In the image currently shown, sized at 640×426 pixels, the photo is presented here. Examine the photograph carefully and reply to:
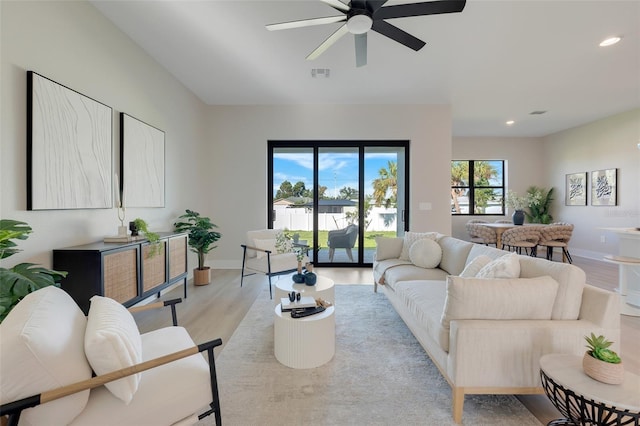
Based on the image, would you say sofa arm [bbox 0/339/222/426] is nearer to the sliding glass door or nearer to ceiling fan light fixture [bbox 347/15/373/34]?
ceiling fan light fixture [bbox 347/15/373/34]

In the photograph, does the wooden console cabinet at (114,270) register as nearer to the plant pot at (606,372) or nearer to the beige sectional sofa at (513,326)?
the beige sectional sofa at (513,326)

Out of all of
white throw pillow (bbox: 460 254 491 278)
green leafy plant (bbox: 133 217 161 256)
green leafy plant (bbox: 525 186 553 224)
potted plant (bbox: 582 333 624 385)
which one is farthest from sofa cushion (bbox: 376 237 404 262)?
green leafy plant (bbox: 525 186 553 224)

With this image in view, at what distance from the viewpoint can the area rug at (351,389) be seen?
5.19 ft

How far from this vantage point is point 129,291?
8.16 feet

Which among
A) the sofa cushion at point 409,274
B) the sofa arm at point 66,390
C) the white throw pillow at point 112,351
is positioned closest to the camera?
the sofa arm at point 66,390

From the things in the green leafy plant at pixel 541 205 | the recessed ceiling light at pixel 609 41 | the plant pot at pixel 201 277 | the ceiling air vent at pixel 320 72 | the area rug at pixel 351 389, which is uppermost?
the ceiling air vent at pixel 320 72

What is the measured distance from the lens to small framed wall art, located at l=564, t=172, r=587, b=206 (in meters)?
6.36

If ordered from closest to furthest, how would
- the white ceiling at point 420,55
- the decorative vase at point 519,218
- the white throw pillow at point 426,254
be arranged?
the white ceiling at point 420,55 < the white throw pillow at point 426,254 < the decorative vase at point 519,218

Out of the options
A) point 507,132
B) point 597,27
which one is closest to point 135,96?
point 597,27

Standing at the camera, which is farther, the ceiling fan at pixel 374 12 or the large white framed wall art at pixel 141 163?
the large white framed wall art at pixel 141 163

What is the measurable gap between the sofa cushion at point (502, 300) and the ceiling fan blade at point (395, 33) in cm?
205

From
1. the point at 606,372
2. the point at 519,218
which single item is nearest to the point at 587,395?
the point at 606,372

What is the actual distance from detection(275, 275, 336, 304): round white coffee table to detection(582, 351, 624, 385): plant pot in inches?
70.9

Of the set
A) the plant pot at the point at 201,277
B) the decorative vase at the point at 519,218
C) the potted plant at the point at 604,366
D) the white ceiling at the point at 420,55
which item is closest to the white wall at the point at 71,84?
the white ceiling at the point at 420,55
